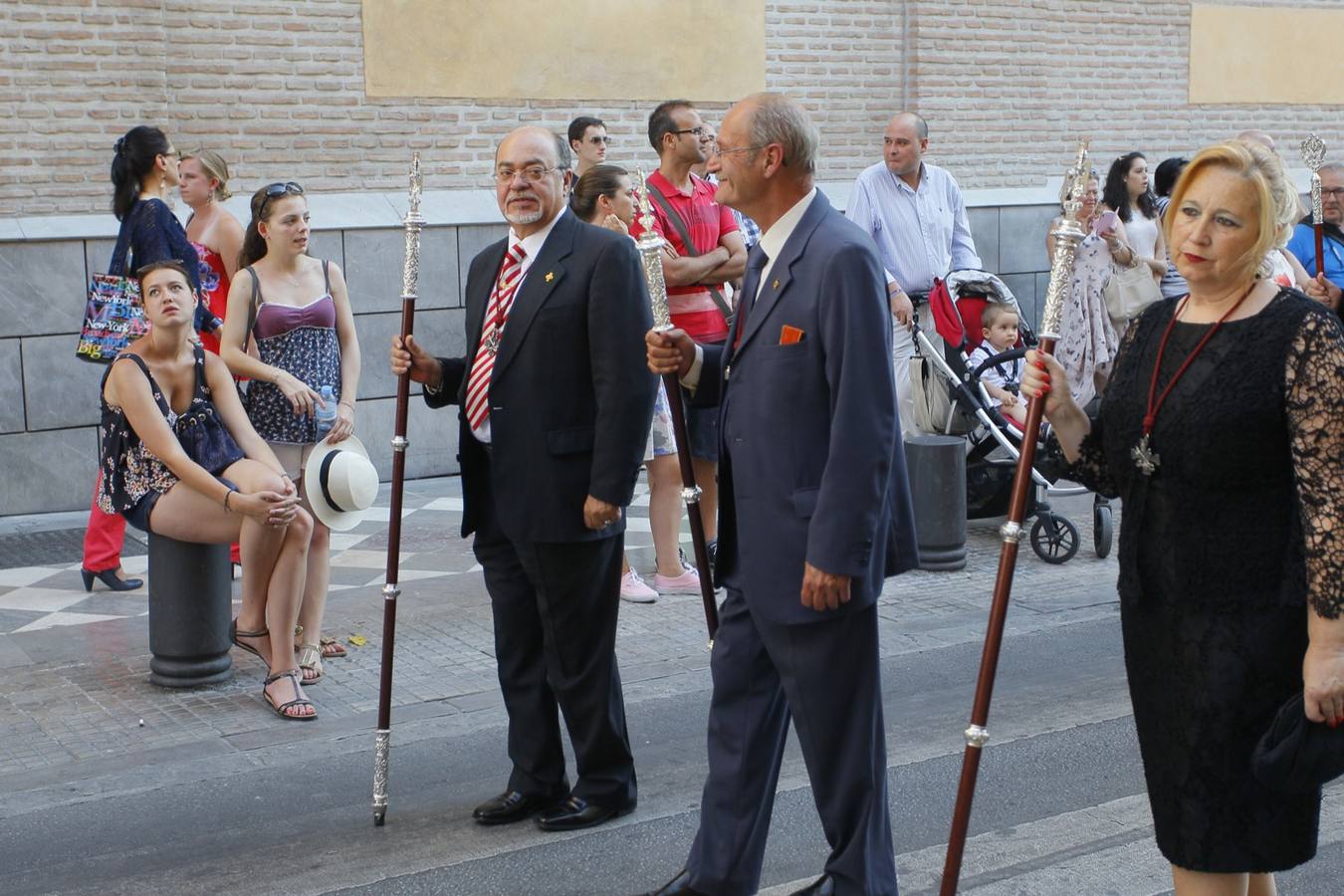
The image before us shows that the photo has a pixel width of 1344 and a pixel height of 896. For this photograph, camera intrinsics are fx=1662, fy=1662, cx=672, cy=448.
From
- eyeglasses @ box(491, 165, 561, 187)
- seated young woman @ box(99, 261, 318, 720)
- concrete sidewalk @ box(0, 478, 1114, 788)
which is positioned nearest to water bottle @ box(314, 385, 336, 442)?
seated young woman @ box(99, 261, 318, 720)

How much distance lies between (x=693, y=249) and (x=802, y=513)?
4.30 meters

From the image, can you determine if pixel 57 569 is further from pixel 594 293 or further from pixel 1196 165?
pixel 1196 165

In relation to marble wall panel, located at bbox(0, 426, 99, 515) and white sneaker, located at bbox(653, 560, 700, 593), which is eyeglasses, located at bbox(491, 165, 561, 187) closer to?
white sneaker, located at bbox(653, 560, 700, 593)

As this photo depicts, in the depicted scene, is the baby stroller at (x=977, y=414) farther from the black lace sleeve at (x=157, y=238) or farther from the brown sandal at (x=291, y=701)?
the brown sandal at (x=291, y=701)

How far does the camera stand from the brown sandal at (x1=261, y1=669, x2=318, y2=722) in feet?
20.7

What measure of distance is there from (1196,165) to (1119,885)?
2230mm

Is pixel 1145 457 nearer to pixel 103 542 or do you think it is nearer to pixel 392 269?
pixel 103 542

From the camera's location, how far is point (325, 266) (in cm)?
720

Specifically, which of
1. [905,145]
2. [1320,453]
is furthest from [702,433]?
[1320,453]

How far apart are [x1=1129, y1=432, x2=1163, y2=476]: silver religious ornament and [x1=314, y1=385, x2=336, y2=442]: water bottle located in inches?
166

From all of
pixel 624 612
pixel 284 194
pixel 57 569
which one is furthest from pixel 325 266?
pixel 57 569

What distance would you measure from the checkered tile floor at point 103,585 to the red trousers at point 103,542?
148 mm

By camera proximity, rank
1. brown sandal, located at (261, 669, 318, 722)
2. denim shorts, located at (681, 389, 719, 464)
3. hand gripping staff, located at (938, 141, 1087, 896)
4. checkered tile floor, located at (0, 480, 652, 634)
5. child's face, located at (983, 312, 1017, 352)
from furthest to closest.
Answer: child's face, located at (983, 312, 1017, 352) → denim shorts, located at (681, 389, 719, 464) → checkered tile floor, located at (0, 480, 652, 634) → brown sandal, located at (261, 669, 318, 722) → hand gripping staff, located at (938, 141, 1087, 896)

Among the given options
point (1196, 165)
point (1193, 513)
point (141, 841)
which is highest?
point (1196, 165)
